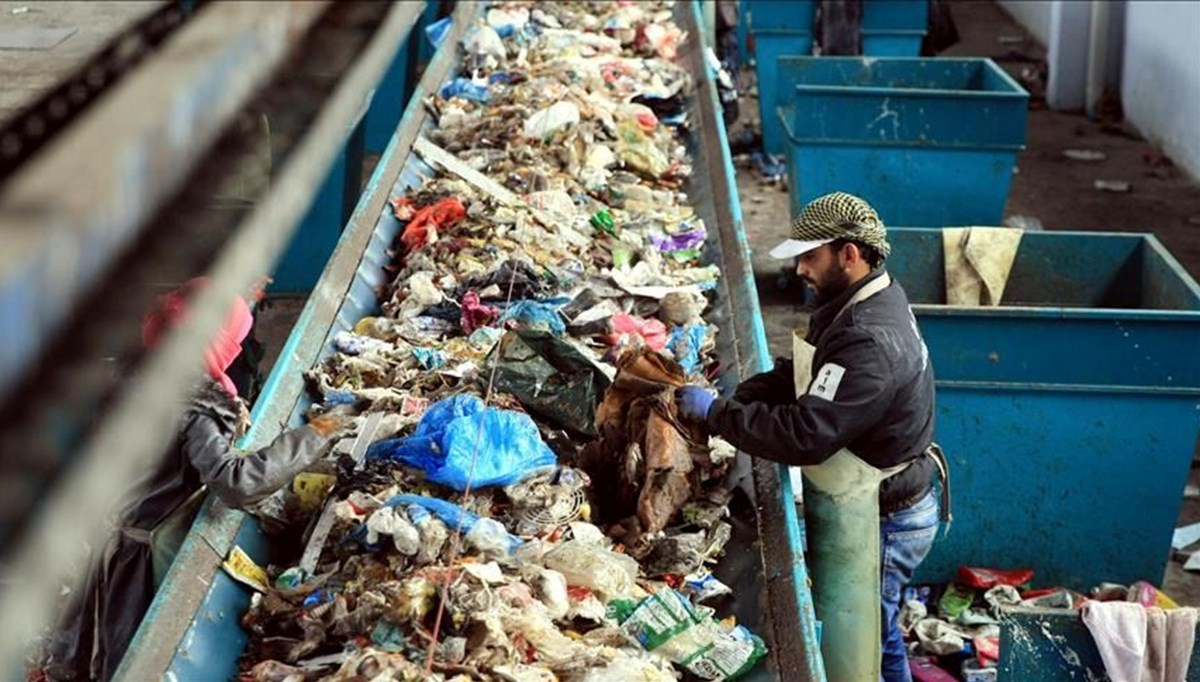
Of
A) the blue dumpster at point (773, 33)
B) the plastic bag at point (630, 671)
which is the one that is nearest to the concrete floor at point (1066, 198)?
the blue dumpster at point (773, 33)

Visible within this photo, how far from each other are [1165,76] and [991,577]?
7.00m

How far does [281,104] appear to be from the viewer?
135 centimetres

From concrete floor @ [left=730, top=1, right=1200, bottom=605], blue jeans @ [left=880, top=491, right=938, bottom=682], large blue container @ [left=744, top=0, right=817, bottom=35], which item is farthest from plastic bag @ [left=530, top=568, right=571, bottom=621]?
large blue container @ [left=744, top=0, right=817, bottom=35]

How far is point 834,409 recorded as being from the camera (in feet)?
13.3

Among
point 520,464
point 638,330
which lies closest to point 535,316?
point 638,330

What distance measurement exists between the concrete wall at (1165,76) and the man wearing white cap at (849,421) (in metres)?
7.39

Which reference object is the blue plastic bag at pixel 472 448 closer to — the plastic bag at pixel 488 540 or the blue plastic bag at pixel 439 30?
the plastic bag at pixel 488 540

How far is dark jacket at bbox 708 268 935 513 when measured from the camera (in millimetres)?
4051

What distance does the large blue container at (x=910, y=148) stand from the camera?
861 cm

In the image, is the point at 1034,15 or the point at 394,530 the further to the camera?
the point at 1034,15

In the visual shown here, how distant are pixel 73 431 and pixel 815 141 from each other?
26.2 feet

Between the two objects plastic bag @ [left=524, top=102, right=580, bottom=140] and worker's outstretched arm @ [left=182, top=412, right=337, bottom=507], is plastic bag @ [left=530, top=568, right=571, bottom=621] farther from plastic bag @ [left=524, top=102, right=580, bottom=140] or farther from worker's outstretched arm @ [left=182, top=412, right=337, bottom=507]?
plastic bag @ [left=524, top=102, right=580, bottom=140]

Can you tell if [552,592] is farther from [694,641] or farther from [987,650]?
[987,650]

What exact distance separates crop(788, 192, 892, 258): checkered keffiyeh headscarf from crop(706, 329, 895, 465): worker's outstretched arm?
30 centimetres
